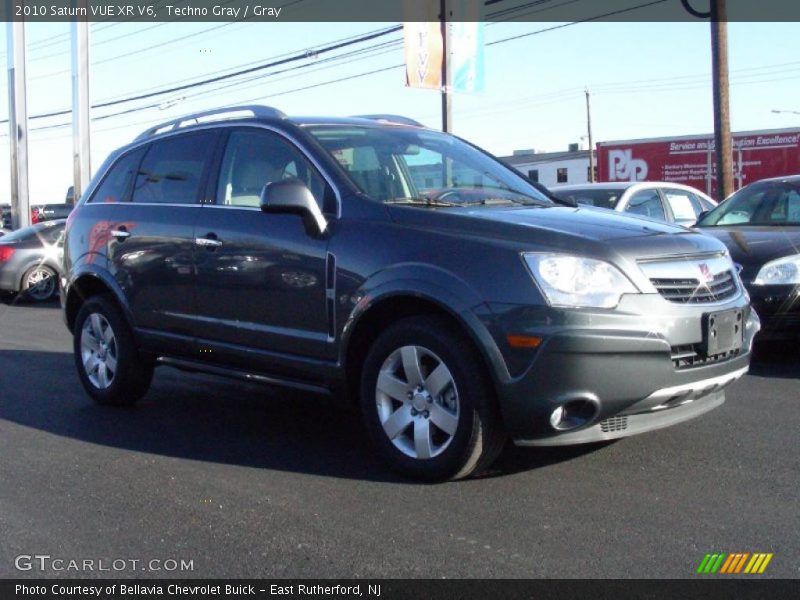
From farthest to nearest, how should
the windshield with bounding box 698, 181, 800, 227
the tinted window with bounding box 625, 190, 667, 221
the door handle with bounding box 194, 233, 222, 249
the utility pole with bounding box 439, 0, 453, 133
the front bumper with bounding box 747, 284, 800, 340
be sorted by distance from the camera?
the utility pole with bounding box 439, 0, 453, 133 < the tinted window with bounding box 625, 190, 667, 221 < the windshield with bounding box 698, 181, 800, 227 < the front bumper with bounding box 747, 284, 800, 340 < the door handle with bounding box 194, 233, 222, 249

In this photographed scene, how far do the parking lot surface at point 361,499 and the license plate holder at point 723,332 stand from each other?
2.14 feet

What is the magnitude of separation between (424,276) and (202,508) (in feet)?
4.90

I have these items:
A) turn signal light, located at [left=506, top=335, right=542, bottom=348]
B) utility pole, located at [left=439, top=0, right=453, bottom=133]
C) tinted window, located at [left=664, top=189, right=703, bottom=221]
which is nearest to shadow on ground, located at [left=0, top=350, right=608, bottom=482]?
turn signal light, located at [left=506, top=335, right=542, bottom=348]

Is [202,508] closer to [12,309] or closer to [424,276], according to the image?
[424,276]

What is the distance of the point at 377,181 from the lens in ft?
17.4

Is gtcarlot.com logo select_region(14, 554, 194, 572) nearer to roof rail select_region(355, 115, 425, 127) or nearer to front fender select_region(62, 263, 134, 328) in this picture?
front fender select_region(62, 263, 134, 328)

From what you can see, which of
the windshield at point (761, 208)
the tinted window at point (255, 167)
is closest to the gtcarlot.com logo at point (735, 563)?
the tinted window at point (255, 167)

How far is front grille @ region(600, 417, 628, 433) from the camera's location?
4406mm

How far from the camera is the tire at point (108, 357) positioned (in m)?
6.49

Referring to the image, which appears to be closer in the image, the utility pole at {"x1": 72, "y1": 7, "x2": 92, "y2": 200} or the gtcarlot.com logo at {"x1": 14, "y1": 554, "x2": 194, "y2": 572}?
the gtcarlot.com logo at {"x1": 14, "y1": 554, "x2": 194, "y2": 572}

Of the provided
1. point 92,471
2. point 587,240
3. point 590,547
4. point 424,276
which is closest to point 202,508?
point 92,471

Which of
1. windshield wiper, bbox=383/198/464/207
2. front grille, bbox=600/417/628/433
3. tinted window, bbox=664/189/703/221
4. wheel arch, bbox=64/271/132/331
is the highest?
tinted window, bbox=664/189/703/221

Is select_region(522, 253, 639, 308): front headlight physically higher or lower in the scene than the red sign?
lower

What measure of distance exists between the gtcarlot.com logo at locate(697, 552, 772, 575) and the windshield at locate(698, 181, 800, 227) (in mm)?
5289
